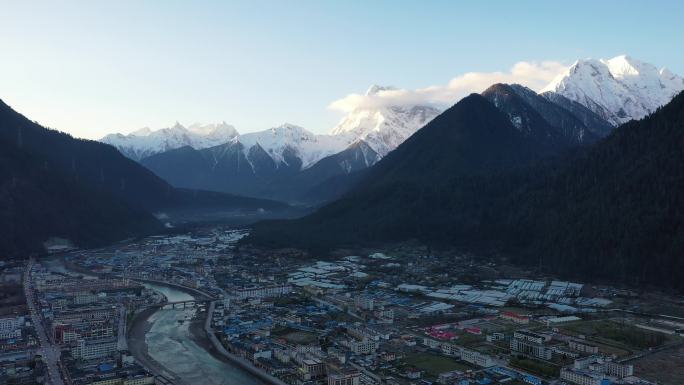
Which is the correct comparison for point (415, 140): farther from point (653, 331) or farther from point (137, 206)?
point (653, 331)

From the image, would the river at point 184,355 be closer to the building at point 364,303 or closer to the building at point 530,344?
the building at point 364,303

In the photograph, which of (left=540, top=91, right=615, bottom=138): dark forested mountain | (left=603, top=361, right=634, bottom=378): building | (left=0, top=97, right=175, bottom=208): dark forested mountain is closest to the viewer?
(left=603, top=361, right=634, bottom=378): building

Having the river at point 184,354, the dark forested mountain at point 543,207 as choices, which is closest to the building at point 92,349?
the river at point 184,354

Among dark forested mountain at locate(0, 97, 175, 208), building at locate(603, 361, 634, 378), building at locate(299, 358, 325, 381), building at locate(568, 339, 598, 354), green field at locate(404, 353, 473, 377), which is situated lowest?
building at locate(299, 358, 325, 381)

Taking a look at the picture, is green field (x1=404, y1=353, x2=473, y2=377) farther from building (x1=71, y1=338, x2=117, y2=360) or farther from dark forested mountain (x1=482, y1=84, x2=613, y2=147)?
dark forested mountain (x1=482, y1=84, x2=613, y2=147)

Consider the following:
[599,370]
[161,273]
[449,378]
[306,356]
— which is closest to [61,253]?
[161,273]

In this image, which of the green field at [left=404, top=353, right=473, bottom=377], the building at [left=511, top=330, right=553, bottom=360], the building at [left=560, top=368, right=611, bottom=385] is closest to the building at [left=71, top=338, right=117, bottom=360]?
the green field at [left=404, top=353, right=473, bottom=377]

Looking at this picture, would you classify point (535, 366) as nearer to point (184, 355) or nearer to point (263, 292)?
point (184, 355)
